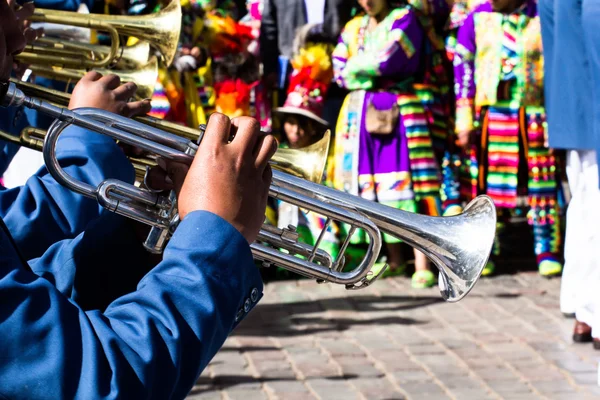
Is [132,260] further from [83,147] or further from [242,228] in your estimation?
[242,228]

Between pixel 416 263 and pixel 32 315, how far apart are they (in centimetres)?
437

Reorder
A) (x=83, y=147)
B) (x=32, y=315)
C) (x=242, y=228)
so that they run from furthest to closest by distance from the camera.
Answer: (x=83, y=147)
(x=242, y=228)
(x=32, y=315)

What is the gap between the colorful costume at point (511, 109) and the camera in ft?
18.2

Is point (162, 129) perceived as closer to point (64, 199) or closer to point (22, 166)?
point (64, 199)

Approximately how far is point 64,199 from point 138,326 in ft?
2.75

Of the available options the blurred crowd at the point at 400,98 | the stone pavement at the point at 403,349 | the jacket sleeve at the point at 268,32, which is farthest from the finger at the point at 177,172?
the jacket sleeve at the point at 268,32

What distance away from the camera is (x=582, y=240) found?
4348 mm

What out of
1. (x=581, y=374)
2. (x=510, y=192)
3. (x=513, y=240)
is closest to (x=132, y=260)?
(x=581, y=374)

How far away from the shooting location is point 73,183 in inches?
77.2

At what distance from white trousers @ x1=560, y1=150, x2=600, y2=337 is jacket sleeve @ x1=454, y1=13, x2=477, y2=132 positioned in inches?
55.1

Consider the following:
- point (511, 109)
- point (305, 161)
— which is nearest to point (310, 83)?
point (511, 109)

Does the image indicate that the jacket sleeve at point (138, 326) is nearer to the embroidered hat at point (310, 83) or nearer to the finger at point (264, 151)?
the finger at point (264, 151)

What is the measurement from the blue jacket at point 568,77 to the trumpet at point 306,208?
6.46 feet

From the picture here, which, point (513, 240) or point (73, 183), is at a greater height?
point (73, 183)
